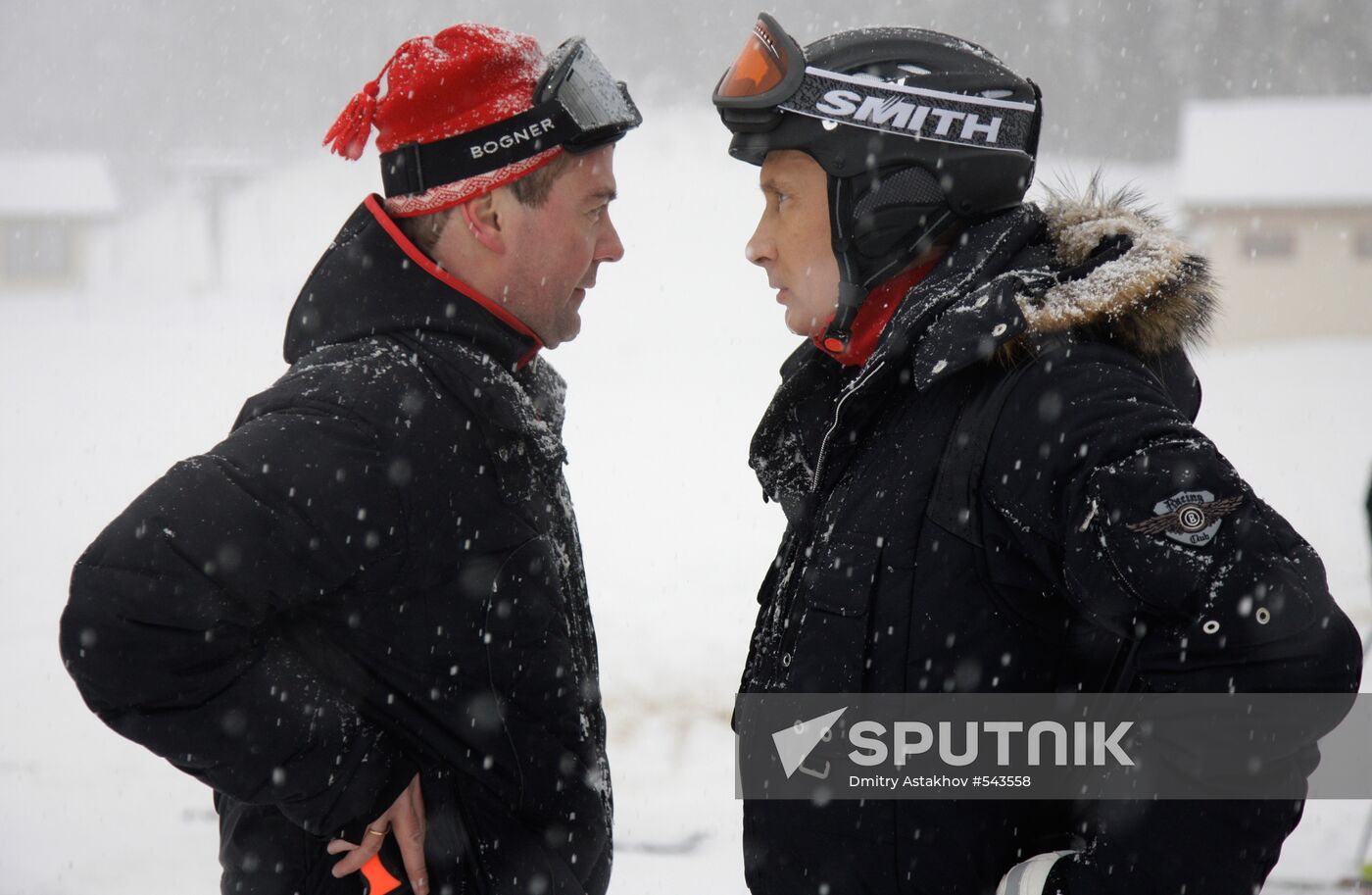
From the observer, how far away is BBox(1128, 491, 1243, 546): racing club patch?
4.62 feet

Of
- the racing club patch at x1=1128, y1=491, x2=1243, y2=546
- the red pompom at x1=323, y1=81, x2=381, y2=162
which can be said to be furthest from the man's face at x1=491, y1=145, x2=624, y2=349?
the racing club patch at x1=1128, y1=491, x2=1243, y2=546

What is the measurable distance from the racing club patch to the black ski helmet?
0.72 metres

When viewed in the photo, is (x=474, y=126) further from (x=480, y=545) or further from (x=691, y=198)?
(x=691, y=198)

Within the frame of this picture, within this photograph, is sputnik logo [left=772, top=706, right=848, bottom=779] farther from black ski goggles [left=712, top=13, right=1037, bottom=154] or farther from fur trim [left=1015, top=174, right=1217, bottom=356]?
black ski goggles [left=712, top=13, right=1037, bottom=154]

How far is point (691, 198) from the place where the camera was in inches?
1436

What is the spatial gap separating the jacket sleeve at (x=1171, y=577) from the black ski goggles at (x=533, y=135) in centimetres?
128

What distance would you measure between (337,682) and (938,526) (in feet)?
3.97

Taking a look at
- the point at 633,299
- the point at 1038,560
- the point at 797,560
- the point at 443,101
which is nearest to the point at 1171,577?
the point at 1038,560

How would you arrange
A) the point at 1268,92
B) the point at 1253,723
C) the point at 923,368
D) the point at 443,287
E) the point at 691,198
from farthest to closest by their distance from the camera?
the point at 1268,92
the point at 691,198
the point at 443,287
the point at 923,368
the point at 1253,723

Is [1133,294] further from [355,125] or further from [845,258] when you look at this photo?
[355,125]

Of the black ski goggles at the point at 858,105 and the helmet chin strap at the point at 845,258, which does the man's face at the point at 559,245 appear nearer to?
the black ski goggles at the point at 858,105

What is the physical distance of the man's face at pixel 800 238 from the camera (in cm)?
204

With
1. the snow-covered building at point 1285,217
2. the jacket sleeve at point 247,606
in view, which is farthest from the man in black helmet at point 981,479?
the snow-covered building at point 1285,217

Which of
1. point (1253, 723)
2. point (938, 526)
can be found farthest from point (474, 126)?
point (1253, 723)
